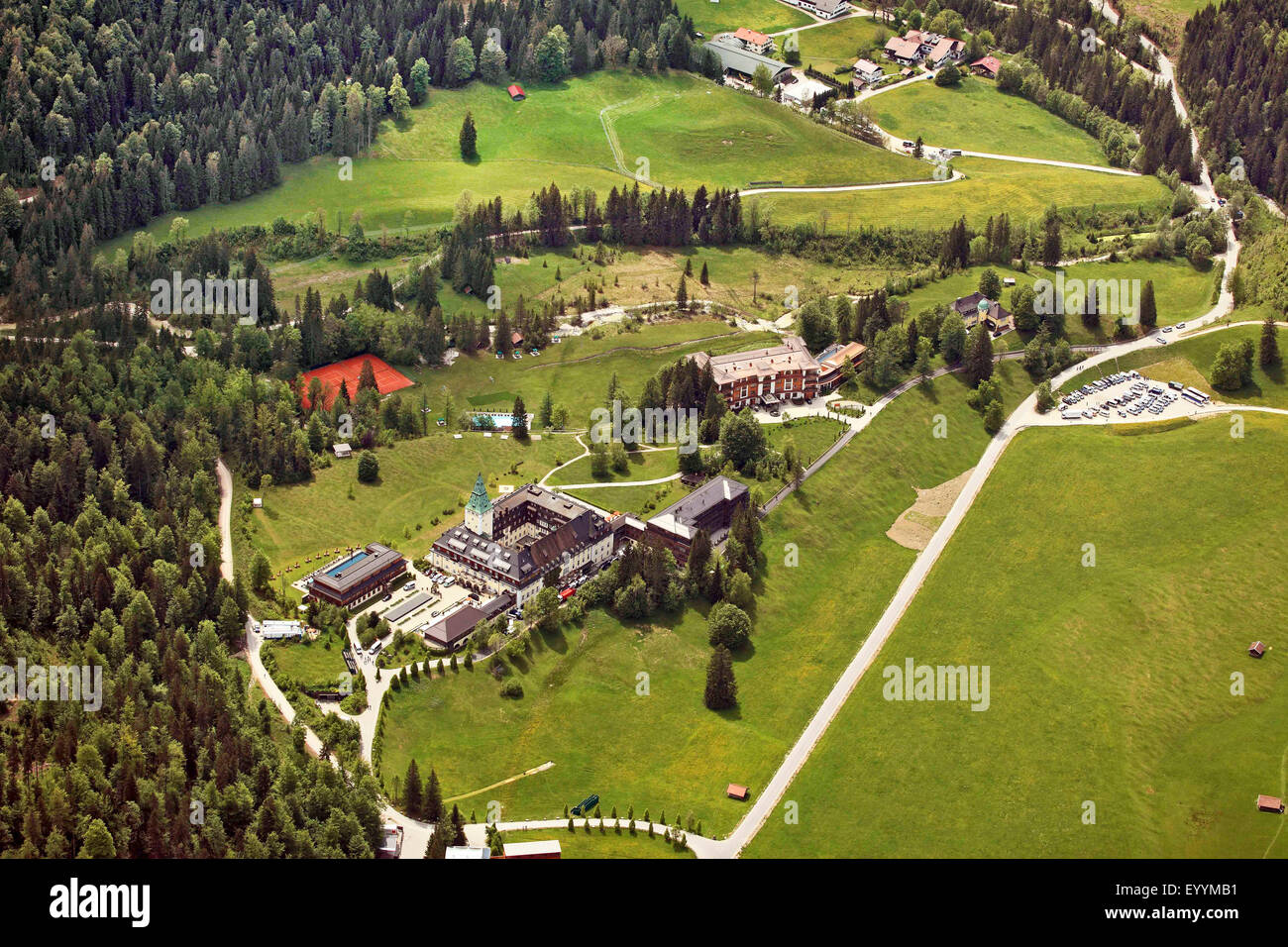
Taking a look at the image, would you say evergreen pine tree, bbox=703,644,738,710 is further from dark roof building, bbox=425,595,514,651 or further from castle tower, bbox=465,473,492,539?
castle tower, bbox=465,473,492,539

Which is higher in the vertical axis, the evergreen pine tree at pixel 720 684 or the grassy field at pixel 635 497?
the grassy field at pixel 635 497

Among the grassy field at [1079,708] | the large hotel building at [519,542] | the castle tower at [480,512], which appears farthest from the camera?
the castle tower at [480,512]

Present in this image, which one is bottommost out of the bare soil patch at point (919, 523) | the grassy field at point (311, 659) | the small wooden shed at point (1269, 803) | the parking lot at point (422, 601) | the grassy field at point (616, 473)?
the small wooden shed at point (1269, 803)

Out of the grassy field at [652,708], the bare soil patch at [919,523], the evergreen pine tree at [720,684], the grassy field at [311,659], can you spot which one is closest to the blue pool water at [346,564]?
the grassy field at [311,659]

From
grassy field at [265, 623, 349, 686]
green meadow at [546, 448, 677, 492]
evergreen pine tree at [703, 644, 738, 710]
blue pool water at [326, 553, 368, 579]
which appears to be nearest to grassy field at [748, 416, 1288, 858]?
evergreen pine tree at [703, 644, 738, 710]

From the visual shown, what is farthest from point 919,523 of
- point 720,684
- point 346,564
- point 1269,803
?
point 346,564

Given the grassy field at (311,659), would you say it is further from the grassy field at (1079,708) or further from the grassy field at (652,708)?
the grassy field at (1079,708)

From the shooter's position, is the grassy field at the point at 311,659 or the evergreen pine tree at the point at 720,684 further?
the evergreen pine tree at the point at 720,684
